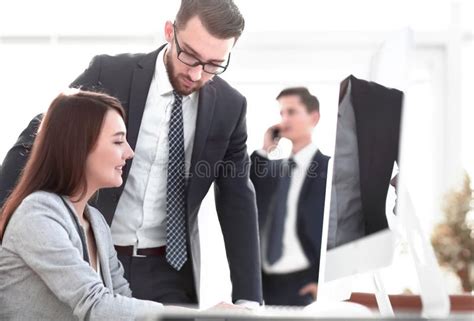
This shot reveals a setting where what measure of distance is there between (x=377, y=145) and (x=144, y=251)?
1.01m

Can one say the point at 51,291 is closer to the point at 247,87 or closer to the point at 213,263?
the point at 213,263

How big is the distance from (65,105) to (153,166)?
0.54 m

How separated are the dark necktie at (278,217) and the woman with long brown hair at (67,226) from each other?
1.69 meters

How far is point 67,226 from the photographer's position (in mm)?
1813

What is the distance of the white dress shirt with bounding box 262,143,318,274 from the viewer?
3689 mm

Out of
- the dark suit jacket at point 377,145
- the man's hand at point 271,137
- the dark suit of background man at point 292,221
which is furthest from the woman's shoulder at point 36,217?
the man's hand at point 271,137

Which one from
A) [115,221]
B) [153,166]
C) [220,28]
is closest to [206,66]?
[220,28]

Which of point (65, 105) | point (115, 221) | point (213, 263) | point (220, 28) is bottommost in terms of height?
point (213, 263)

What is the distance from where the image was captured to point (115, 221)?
2.40m

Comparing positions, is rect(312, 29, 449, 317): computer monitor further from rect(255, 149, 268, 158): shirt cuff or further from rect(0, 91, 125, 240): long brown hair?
rect(255, 149, 268, 158): shirt cuff

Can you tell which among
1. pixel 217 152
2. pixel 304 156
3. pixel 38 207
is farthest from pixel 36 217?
pixel 304 156

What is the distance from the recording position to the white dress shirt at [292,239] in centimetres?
369

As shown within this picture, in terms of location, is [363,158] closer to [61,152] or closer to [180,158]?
[61,152]

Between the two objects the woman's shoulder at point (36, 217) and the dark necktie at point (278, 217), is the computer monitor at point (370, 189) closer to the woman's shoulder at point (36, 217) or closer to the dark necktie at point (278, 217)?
the woman's shoulder at point (36, 217)
